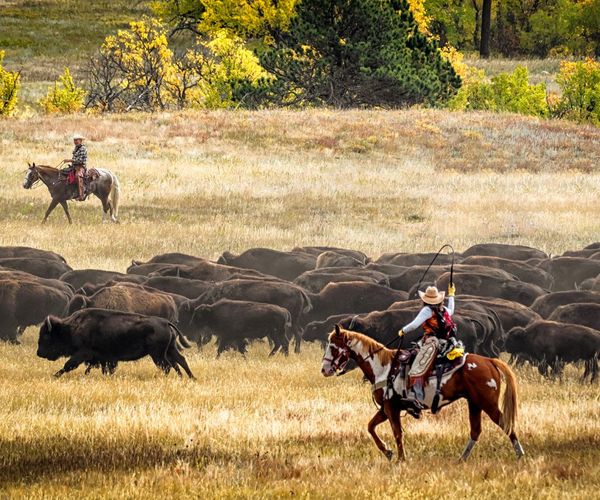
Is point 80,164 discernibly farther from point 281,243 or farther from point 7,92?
point 7,92

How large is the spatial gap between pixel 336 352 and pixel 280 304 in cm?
902

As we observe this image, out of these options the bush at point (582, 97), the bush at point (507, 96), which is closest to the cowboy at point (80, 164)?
the bush at point (582, 97)

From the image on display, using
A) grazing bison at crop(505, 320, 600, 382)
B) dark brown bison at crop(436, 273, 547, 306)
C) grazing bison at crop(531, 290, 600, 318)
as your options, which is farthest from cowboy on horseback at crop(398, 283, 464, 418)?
dark brown bison at crop(436, 273, 547, 306)

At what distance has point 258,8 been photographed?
74.2 m

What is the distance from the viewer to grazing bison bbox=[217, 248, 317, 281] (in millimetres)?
24672

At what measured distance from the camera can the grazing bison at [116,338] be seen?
1558 centimetres

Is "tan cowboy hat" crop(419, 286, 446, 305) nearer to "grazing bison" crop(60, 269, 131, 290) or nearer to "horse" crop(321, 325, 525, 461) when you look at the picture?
"horse" crop(321, 325, 525, 461)

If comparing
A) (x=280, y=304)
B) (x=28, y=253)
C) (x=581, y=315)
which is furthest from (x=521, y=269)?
(x=28, y=253)

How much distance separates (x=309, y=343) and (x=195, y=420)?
24.5 feet

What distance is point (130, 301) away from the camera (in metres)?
18.0

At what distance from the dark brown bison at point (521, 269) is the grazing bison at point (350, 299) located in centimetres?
414

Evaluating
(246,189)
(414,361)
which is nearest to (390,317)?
(414,361)

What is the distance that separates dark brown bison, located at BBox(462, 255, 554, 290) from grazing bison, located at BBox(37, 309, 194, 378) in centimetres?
937

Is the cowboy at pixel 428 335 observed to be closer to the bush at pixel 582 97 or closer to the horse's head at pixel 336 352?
the horse's head at pixel 336 352
